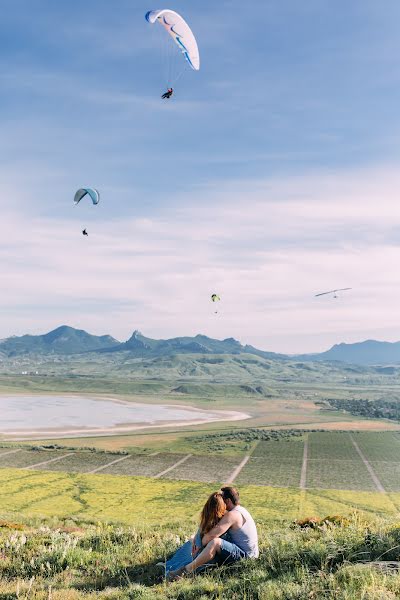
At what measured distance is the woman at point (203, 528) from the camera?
9.97m

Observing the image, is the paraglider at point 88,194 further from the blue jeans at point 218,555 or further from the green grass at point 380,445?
the green grass at point 380,445

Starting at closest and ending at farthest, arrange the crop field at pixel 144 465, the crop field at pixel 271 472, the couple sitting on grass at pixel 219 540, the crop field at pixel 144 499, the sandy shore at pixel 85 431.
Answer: the couple sitting on grass at pixel 219 540 → the crop field at pixel 144 499 → the crop field at pixel 271 472 → the crop field at pixel 144 465 → the sandy shore at pixel 85 431

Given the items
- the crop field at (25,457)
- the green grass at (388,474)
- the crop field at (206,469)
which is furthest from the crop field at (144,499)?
the crop field at (25,457)

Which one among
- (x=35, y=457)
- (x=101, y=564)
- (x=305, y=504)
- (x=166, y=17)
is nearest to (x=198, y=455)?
(x=35, y=457)

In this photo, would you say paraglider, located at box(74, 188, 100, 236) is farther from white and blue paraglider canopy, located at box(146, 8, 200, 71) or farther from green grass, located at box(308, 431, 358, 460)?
green grass, located at box(308, 431, 358, 460)

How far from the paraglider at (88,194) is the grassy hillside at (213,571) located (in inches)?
A: 1341

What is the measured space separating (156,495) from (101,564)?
188 ft

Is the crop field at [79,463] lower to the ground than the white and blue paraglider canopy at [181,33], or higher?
lower

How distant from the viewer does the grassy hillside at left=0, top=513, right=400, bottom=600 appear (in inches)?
322

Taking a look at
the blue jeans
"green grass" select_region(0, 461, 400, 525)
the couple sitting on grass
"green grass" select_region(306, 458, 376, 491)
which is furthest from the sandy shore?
the couple sitting on grass

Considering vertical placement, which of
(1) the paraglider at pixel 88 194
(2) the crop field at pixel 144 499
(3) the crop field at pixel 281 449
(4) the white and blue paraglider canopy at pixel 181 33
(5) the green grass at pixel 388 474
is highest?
(4) the white and blue paraglider canopy at pixel 181 33

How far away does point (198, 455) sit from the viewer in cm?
10250

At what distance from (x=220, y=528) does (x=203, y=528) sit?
1.50ft

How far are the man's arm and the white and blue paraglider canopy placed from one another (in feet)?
89.0
